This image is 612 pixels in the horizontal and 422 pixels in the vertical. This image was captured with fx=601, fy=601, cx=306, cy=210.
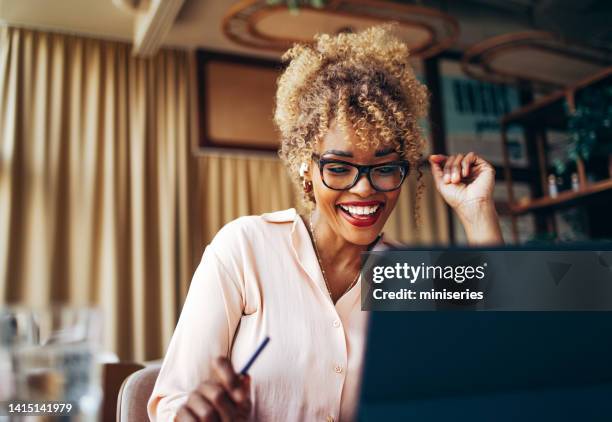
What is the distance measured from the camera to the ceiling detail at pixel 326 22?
132 inches

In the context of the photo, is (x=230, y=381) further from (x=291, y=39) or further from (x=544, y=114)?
(x=544, y=114)

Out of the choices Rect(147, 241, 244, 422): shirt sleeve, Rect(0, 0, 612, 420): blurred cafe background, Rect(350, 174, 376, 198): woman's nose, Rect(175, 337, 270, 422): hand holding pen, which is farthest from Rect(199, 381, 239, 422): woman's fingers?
Rect(0, 0, 612, 420): blurred cafe background

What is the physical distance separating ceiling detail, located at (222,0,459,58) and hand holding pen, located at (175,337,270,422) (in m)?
2.94

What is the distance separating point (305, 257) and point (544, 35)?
336 centimetres

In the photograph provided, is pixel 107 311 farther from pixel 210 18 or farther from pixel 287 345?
pixel 287 345

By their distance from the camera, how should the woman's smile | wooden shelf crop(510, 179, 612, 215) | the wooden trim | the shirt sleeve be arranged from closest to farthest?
the shirt sleeve → the woman's smile → wooden shelf crop(510, 179, 612, 215) → the wooden trim

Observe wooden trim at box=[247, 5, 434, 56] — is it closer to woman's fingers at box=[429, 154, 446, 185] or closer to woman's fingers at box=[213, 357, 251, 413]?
Result: woman's fingers at box=[429, 154, 446, 185]

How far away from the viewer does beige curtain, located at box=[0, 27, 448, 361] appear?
11.9 ft

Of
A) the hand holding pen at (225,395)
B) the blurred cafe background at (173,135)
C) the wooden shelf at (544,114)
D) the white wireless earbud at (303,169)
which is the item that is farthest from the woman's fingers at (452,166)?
the wooden shelf at (544,114)

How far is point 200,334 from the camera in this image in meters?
0.84

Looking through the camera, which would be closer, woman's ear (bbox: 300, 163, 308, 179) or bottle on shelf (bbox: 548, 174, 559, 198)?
woman's ear (bbox: 300, 163, 308, 179)

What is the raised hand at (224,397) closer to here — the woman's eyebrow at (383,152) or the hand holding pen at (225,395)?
the hand holding pen at (225,395)

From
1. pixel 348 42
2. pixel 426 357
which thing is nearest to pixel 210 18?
pixel 348 42

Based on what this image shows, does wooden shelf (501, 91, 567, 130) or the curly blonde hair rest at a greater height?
wooden shelf (501, 91, 567, 130)
